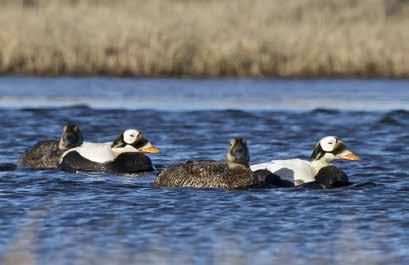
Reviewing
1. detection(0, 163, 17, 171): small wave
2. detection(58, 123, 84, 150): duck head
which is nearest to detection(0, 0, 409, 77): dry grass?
detection(0, 163, 17, 171): small wave

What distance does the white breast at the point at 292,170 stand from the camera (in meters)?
14.0

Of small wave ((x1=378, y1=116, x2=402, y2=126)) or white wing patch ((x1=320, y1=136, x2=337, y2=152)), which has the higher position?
white wing patch ((x1=320, y1=136, x2=337, y2=152))

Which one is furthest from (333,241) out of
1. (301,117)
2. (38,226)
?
(301,117)

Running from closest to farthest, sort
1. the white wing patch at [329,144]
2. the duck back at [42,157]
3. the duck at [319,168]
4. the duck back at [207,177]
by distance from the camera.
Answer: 1. the duck back at [207,177]
2. the duck at [319,168]
3. the white wing patch at [329,144]
4. the duck back at [42,157]

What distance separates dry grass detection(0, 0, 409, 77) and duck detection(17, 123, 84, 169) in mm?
14591

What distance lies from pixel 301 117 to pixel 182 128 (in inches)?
110

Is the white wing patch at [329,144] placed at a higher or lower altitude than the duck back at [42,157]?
higher

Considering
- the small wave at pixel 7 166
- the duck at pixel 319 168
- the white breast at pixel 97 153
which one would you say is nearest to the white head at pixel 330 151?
the duck at pixel 319 168

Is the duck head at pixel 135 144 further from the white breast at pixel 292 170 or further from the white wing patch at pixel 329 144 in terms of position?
the white wing patch at pixel 329 144

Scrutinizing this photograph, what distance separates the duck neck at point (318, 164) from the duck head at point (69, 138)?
10.6ft

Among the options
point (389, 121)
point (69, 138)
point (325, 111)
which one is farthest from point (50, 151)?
point (325, 111)

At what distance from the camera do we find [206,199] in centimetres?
1301

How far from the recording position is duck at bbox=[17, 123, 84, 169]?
15.8 metres

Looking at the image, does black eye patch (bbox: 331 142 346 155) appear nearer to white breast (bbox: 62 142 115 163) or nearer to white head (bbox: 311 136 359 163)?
white head (bbox: 311 136 359 163)
